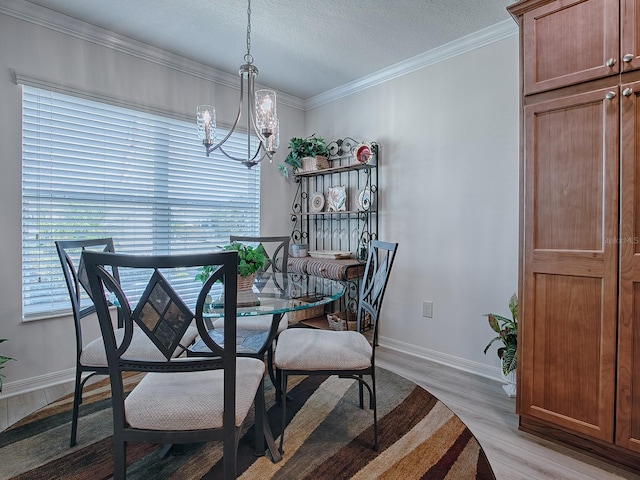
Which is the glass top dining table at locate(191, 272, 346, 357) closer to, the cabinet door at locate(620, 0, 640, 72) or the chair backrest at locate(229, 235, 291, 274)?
the chair backrest at locate(229, 235, 291, 274)

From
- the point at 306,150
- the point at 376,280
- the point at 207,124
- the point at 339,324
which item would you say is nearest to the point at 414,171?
the point at 306,150

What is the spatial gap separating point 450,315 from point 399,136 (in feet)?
5.27

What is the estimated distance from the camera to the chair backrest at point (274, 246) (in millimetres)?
2686

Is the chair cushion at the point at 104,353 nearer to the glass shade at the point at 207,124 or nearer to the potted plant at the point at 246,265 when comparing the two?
the potted plant at the point at 246,265

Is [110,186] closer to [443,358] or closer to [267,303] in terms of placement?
[267,303]

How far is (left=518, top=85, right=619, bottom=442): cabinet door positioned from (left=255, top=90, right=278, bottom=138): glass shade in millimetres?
1344

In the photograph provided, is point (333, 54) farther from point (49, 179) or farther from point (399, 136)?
point (49, 179)

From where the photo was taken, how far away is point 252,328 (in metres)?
2.18

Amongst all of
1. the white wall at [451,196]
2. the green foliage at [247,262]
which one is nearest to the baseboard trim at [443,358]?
the white wall at [451,196]

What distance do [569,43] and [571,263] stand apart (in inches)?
41.8

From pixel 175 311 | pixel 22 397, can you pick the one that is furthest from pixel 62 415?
Result: pixel 175 311

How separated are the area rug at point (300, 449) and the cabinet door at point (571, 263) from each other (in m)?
0.51

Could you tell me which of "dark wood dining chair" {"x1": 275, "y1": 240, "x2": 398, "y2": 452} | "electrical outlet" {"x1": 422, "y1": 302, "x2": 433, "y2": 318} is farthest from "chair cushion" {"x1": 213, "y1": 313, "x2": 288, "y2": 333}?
"electrical outlet" {"x1": 422, "y1": 302, "x2": 433, "y2": 318}

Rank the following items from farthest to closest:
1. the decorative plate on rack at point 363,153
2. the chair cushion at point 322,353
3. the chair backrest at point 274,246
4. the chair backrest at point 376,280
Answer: the decorative plate on rack at point 363,153
the chair backrest at point 274,246
the chair backrest at point 376,280
the chair cushion at point 322,353
